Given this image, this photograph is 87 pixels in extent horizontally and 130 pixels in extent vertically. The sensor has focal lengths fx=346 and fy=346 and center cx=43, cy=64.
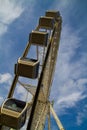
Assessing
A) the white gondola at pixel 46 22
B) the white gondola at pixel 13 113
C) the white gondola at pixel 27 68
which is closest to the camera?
the white gondola at pixel 13 113

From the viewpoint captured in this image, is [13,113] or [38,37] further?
[38,37]

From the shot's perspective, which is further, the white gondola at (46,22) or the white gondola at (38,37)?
the white gondola at (46,22)

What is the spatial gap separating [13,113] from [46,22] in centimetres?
649

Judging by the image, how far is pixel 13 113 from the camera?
12508mm

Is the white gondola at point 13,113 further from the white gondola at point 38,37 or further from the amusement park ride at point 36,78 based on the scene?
the white gondola at point 38,37

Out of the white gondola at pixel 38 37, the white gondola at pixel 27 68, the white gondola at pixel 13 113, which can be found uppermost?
the white gondola at pixel 38 37

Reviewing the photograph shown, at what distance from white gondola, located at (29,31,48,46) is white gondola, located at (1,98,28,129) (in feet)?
11.1

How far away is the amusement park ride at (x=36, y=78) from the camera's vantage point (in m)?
12.4

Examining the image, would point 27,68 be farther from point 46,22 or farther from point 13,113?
point 46,22

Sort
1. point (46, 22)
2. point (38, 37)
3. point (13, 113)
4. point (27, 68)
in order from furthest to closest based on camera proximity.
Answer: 1. point (46, 22)
2. point (38, 37)
3. point (27, 68)
4. point (13, 113)

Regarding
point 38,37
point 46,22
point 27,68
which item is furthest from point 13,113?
point 46,22

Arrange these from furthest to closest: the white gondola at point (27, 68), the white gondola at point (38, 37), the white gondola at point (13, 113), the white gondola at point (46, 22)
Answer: the white gondola at point (46, 22), the white gondola at point (38, 37), the white gondola at point (27, 68), the white gondola at point (13, 113)

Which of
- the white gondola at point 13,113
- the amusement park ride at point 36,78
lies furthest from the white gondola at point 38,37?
the white gondola at point 13,113

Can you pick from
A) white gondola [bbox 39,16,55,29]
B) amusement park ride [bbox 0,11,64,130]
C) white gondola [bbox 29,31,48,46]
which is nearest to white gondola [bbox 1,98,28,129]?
amusement park ride [bbox 0,11,64,130]
